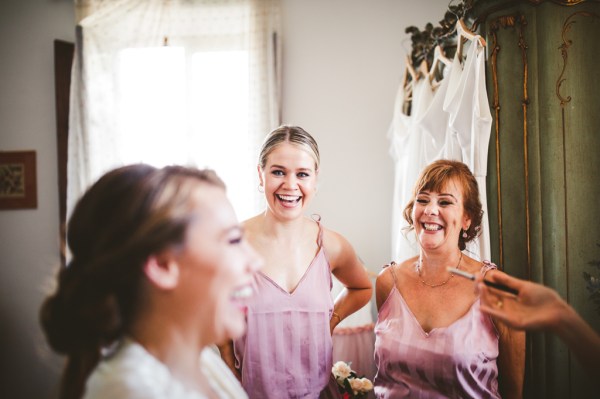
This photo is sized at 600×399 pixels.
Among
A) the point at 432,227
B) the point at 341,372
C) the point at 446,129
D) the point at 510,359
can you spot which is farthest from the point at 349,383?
the point at 446,129

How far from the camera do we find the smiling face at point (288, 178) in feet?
5.68

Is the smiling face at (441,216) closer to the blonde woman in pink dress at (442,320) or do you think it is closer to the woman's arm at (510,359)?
the blonde woman in pink dress at (442,320)

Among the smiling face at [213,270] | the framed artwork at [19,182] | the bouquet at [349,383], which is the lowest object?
the bouquet at [349,383]

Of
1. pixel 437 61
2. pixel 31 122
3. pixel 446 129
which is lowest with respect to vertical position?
pixel 446 129

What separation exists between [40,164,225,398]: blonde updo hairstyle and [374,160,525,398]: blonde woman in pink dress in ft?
3.65

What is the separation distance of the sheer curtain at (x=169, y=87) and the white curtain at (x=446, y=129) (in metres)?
1.01

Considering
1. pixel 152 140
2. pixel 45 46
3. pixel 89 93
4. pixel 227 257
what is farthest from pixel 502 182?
pixel 45 46

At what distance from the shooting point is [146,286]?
80 centimetres

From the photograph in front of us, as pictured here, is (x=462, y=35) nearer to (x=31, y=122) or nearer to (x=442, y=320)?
(x=442, y=320)

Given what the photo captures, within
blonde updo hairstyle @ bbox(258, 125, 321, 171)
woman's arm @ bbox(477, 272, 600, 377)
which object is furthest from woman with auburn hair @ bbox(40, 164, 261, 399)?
blonde updo hairstyle @ bbox(258, 125, 321, 171)

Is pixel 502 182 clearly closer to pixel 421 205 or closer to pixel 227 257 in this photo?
pixel 421 205

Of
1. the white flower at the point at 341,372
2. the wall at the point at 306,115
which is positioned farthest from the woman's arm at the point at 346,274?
the wall at the point at 306,115

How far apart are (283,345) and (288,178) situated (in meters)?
0.61

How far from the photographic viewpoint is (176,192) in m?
0.81
